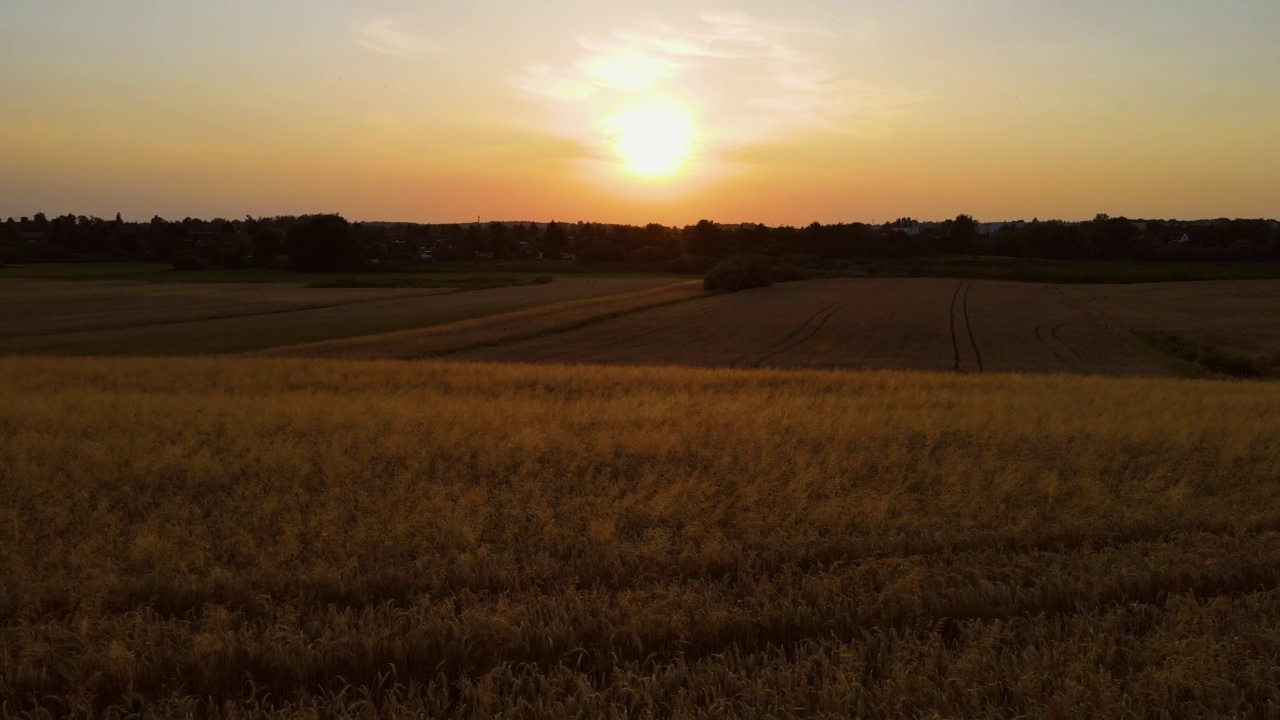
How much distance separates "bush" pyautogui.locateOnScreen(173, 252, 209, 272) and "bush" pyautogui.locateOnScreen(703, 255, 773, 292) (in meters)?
53.1

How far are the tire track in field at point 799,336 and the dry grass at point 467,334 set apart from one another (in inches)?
392

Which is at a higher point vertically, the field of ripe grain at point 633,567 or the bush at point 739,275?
the bush at point 739,275

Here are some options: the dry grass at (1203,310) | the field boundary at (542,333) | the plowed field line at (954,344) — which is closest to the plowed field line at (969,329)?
the plowed field line at (954,344)

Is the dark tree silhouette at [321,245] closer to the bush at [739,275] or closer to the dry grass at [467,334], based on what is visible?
the bush at [739,275]

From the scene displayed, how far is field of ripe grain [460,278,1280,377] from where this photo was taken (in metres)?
28.7

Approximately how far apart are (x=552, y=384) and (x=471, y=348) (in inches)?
553

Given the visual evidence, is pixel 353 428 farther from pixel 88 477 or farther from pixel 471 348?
pixel 471 348

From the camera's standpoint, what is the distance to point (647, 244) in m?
Result: 131

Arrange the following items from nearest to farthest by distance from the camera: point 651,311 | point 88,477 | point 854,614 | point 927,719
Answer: point 927,719, point 854,614, point 88,477, point 651,311

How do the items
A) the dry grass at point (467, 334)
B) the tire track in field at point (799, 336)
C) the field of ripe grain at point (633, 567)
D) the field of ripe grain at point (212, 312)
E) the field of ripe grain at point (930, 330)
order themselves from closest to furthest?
1. the field of ripe grain at point (633, 567)
2. the field of ripe grain at point (930, 330)
3. the tire track in field at point (799, 336)
4. the dry grass at point (467, 334)
5. the field of ripe grain at point (212, 312)

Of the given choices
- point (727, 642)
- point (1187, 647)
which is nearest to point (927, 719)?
point (727, 642)

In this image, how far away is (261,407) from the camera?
13.6m

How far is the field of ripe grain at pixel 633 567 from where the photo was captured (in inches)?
165

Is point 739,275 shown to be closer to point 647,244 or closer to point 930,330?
point 930,330
